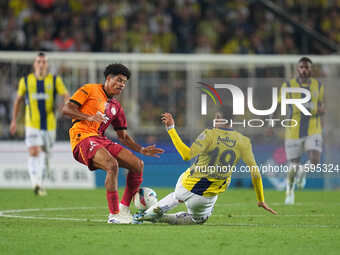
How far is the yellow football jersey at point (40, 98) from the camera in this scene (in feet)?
49.2

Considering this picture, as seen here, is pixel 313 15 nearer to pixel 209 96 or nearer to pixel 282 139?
pixel 282 139

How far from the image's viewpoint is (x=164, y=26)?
21094mm

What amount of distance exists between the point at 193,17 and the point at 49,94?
7.39 meters

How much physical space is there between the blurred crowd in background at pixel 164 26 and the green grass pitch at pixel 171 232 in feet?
26.1

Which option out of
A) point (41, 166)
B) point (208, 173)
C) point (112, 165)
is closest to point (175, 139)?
point (208, 173)

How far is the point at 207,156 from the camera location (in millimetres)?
9016

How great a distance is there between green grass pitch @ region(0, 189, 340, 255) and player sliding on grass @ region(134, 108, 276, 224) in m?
0.25

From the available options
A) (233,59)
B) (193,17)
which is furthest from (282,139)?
(193,17)

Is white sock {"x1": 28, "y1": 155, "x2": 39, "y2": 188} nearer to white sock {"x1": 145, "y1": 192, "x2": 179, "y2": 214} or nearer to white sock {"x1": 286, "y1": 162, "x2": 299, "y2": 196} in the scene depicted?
white sock {"x1": 286, "y1": 162, "x2": 299, "y2": 196}

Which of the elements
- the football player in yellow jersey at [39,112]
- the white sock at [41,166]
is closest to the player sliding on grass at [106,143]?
the football player in yellow jersey at [39,112]

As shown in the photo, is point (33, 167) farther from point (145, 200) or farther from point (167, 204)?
point (167, 204)

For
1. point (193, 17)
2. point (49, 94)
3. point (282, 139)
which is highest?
point (193, 17)

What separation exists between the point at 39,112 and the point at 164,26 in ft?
22.6

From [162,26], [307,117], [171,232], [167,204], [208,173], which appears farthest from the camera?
[162,26]
